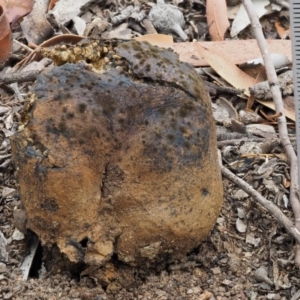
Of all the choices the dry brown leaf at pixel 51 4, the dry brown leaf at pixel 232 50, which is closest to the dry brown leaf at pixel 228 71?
the dry brown leaf at pixel 232 50

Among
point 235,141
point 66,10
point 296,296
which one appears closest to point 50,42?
point 66,10

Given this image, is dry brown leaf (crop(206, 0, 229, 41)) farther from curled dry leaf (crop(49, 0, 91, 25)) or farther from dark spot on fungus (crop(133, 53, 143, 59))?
dark spot on fungus (crop(133, 53, 143, 59))

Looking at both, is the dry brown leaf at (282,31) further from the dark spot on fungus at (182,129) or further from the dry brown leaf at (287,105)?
the dark spot on fungus at (182,129)

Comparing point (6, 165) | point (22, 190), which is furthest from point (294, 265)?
point (6, 165)

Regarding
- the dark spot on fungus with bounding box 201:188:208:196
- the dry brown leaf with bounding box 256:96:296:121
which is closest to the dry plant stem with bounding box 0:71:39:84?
the dry brown leaf with bounding box 256:96:296:121

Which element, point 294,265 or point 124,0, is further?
point 124,0

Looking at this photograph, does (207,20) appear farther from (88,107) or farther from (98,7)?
(88,107)

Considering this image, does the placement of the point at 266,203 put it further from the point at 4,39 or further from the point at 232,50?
the point at 4,39
